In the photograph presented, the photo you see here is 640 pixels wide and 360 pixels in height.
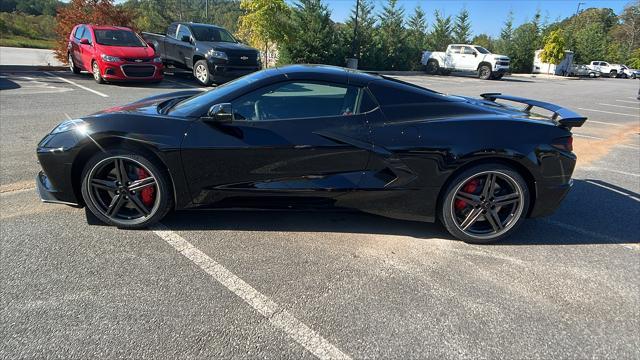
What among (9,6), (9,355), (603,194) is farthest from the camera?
(9,6)

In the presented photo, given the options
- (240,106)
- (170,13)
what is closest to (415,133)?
(240,106)

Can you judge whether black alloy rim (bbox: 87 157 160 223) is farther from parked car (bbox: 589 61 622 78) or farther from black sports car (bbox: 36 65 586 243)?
parked car (bbox: 589 61 622 78)

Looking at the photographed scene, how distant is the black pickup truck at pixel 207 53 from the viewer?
42.0ft

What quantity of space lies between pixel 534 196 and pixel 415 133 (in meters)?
1.17

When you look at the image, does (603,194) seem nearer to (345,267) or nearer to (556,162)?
(556,162)

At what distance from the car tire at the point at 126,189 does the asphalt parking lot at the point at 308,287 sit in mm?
152

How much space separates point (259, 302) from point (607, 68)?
58.2 meters

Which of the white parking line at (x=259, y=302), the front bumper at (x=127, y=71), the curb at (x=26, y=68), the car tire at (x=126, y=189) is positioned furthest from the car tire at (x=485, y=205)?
the curb at (x=26, y=68)

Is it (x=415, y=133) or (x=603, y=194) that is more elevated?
(x=415, y=133)

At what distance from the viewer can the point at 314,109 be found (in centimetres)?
341

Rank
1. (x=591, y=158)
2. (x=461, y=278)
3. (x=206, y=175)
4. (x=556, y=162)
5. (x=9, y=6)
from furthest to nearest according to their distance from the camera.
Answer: (x=9, y=6) → (x=591, y=158) → (x=556, y=162) → (x=206, y=175) → (x=461, y=278)

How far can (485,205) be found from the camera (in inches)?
139

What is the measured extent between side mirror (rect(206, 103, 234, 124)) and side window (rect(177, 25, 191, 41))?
1181cm

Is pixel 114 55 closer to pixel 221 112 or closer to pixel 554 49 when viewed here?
pixel 221 112
